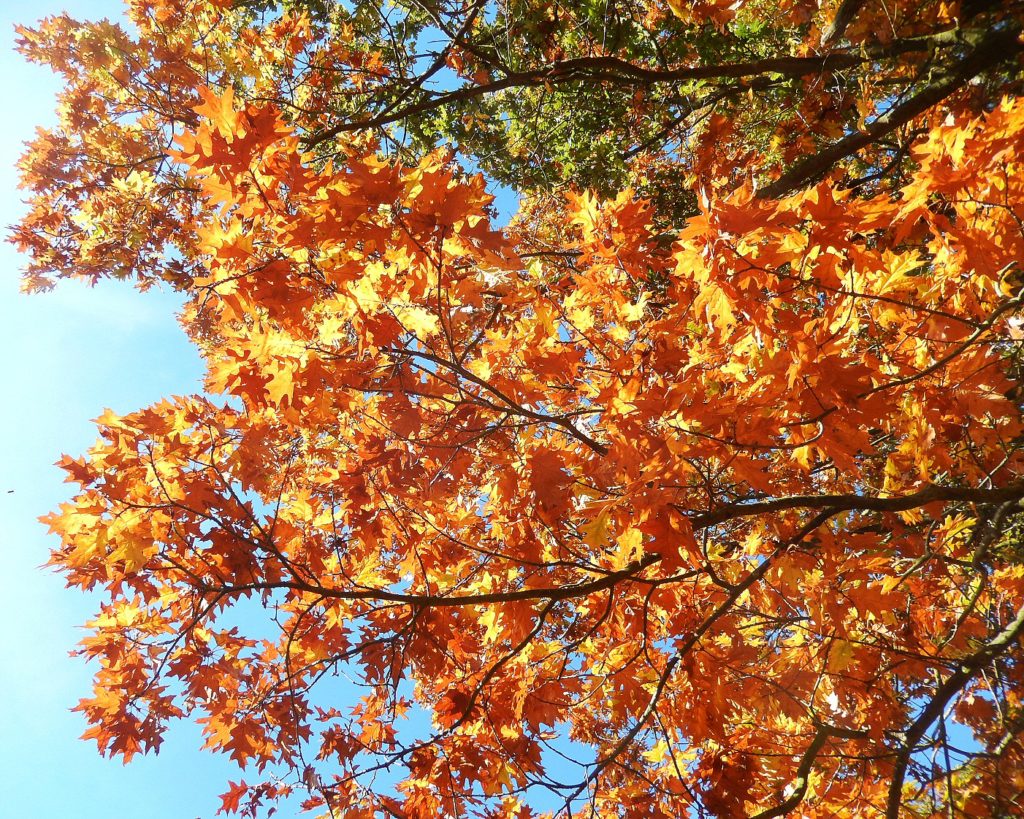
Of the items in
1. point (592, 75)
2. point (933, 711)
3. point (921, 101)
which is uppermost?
point (592, 75)

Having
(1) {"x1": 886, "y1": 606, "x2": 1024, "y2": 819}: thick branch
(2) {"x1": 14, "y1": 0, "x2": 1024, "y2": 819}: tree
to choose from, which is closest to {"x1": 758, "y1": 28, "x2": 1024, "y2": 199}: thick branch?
(2) {"x1": 14, "y1": 0, "x2": 1024, "y2": 819}: tree

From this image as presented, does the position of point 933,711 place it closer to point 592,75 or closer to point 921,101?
point 921,101

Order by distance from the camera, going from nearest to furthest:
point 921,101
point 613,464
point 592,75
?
point 613,464 → point 921,101 → point 592,75

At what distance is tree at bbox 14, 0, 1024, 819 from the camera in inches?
94.4

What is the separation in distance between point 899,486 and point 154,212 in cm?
701

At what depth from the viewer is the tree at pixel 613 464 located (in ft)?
7.87

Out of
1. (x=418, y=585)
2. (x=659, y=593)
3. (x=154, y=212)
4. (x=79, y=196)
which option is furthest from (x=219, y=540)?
(x=79, y=196)

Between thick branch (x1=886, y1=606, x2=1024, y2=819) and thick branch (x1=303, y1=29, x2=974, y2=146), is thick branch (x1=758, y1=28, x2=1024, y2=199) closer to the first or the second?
thick branch (x1=303, y1=29, x2=974, y2=146)

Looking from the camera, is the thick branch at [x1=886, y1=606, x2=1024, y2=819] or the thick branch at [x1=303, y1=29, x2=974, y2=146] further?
the thick branch at [x1=303, y1=29, x2=974, y2=146]

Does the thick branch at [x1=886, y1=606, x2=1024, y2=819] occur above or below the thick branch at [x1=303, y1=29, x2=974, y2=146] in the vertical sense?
below

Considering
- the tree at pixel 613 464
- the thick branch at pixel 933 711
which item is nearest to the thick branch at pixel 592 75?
the tree at pixel 613 464

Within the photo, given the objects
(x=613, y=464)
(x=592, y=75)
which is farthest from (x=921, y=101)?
(x=613, y=464)

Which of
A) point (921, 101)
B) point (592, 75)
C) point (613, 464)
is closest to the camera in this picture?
point (613, 464)

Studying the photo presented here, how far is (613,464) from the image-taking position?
251cm
